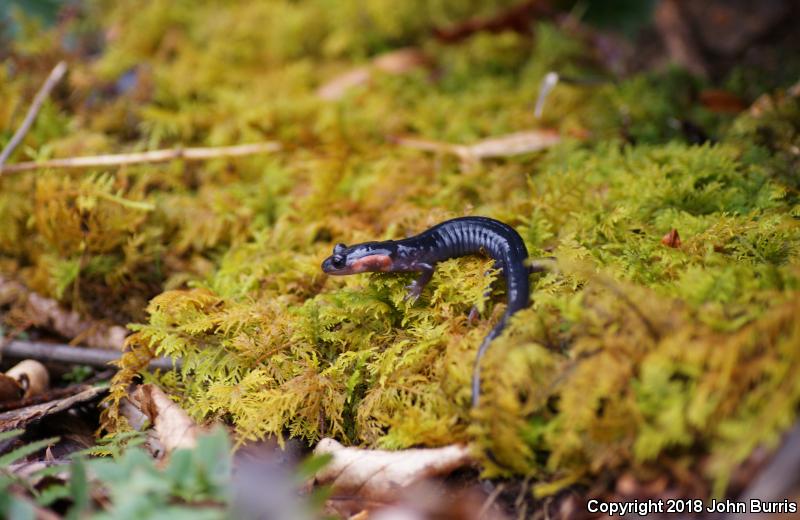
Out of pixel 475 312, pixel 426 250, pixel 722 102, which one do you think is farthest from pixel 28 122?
pixel 722 102

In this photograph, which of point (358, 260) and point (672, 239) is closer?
point (672, 239)

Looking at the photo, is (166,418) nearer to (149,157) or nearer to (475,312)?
(475,312)

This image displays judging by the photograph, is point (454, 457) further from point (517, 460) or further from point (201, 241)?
point (201, 241)

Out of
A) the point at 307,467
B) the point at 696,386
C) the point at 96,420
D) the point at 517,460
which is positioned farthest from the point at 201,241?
the point at 696,386

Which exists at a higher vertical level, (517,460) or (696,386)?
(696,386)

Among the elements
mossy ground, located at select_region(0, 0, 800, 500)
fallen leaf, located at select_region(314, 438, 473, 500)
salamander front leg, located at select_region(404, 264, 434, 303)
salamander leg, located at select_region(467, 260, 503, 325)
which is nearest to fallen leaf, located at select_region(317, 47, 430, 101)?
mossy ground, located at select_region(0, 0, 800, 500)

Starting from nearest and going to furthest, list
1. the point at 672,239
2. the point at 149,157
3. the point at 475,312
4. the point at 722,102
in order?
the point at 475,312 < the point at 672,239 < the point at 149,157 < the point at 722,102
